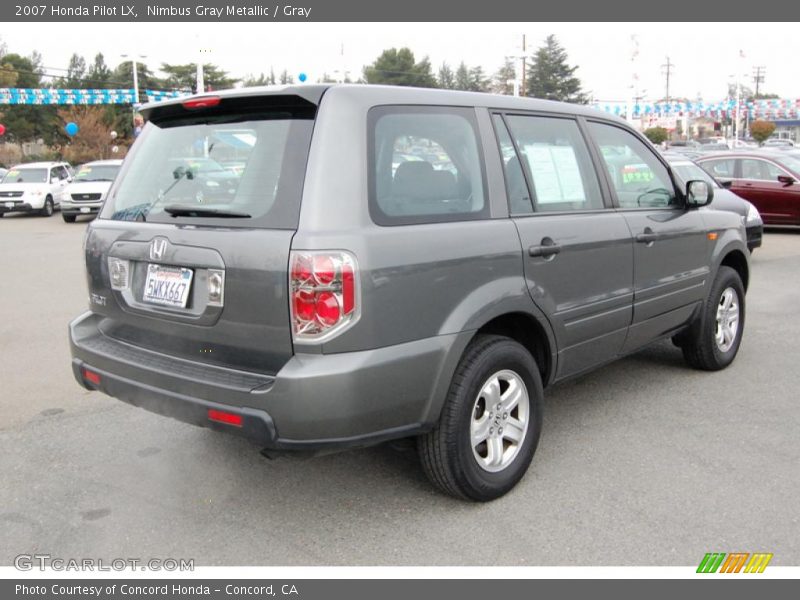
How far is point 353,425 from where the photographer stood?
112 inches

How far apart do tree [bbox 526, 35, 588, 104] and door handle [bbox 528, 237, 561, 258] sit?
66882 mm

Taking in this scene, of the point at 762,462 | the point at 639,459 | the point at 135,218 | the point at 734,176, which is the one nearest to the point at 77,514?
the point at 135,218

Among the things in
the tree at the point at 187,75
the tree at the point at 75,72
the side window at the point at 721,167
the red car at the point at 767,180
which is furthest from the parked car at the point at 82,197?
the tree at the point at 75,72

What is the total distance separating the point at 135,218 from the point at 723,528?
3.02 metres

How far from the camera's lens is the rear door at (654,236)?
14.3ft

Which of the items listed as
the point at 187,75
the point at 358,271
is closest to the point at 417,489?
the point at 358,271

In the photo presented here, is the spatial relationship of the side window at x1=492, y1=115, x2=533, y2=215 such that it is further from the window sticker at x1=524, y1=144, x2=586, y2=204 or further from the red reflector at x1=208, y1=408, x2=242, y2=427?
the red reflector at x1=208, y1=408, x2=242, y2=427

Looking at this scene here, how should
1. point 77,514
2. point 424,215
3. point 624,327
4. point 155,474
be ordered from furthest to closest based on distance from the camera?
point 624,327, point 155,474, point 77,514, point 424,215

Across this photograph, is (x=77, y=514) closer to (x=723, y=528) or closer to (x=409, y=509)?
(x=409, y=509)

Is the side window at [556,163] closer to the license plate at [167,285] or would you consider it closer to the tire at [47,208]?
the license plate at [167,285]

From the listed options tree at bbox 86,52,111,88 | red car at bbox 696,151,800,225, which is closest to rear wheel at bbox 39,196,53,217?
red car at bbox 696,151,800,225

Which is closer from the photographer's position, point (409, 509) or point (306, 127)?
point (306, 127)

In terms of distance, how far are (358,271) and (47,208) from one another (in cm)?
2230

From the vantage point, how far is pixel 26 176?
877 inches
